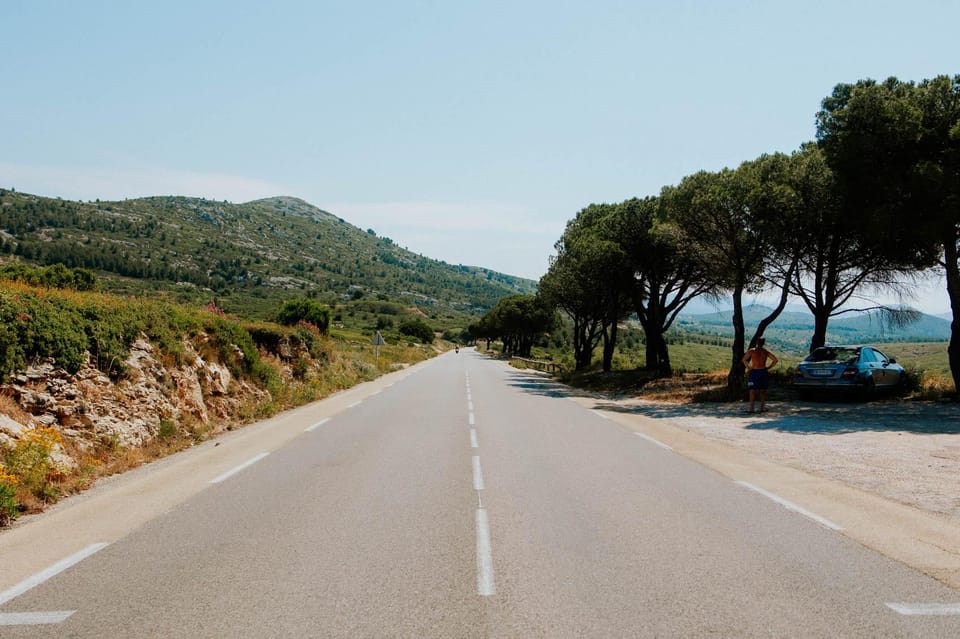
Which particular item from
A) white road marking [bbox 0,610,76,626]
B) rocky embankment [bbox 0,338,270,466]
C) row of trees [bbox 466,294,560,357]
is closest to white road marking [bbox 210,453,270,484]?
rocky embankment [bbox 0,338,270,466]

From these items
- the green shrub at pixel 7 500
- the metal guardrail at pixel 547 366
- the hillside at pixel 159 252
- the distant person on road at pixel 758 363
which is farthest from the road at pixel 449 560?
the hillside at pixel 159 252

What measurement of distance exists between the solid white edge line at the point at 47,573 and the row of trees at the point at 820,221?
19.7m

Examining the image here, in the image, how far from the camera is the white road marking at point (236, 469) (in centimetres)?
830

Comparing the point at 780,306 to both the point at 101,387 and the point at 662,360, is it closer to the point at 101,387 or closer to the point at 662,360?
the point at 662,360

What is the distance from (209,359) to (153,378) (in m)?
3.30

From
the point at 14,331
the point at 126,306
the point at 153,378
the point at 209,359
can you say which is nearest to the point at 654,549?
the point at 14,331

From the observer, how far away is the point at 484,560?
16.5 feet

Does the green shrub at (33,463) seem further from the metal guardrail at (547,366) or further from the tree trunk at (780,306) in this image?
the metal guardrail at (547,366)

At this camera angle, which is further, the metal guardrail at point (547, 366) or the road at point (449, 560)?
the metal guardrail at point (547, 366)

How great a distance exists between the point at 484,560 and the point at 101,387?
8450mm

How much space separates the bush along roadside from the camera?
7684 millimetres

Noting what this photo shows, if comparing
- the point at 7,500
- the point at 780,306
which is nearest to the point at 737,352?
the point at 780,306

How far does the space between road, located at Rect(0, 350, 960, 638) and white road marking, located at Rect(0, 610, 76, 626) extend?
0.04ft

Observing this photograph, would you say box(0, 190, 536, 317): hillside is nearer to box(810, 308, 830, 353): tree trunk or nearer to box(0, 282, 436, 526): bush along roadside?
box(0, 282, 436, 526): bush along roadside
